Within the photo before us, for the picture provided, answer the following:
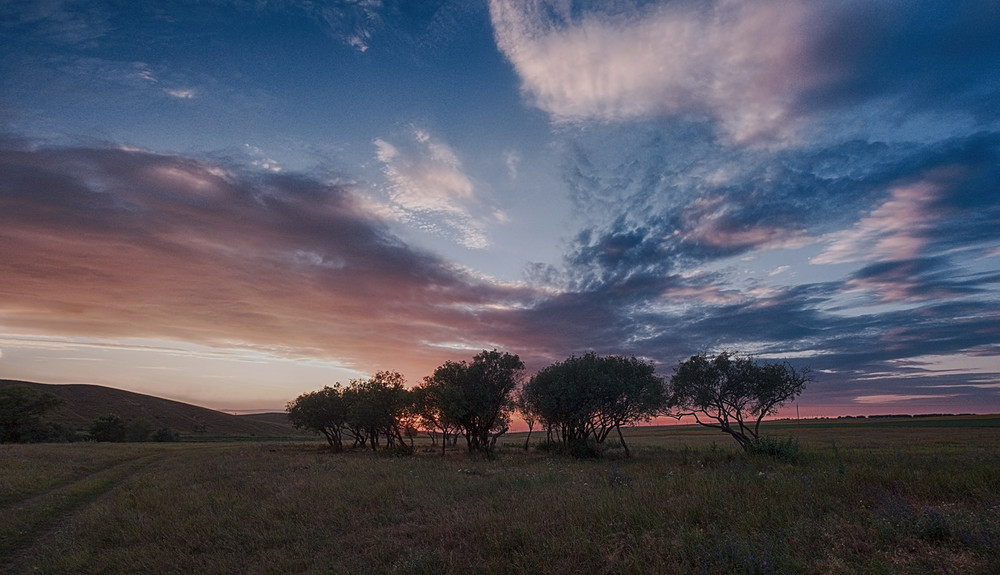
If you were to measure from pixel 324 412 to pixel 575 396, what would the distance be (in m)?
46.6

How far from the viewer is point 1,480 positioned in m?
23.9

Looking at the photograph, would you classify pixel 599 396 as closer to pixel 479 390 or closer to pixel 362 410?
pixel 479 390

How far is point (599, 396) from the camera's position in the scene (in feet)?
127

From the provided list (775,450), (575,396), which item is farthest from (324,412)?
(775,450)

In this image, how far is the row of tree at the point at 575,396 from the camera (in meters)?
34.4

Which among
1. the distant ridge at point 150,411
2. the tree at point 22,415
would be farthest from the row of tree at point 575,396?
the distant ridge at point 150,411

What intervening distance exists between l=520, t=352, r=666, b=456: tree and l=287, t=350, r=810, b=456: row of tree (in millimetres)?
96

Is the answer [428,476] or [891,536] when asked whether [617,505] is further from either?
[428,476]

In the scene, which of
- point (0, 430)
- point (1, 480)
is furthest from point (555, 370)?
point (0, 430)

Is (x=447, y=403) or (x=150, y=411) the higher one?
(x=447, y=403)

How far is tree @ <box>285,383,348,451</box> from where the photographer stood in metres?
66.6

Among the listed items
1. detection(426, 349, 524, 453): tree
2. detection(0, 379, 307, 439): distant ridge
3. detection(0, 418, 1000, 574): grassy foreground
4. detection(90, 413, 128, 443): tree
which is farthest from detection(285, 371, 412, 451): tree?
detection(0, 379, 307, 439): distant ridge

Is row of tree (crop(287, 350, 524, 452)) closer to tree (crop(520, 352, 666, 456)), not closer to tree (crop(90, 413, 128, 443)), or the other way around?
tree (crop(520, 352, 666, 456))

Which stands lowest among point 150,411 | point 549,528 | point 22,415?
point 150,411
